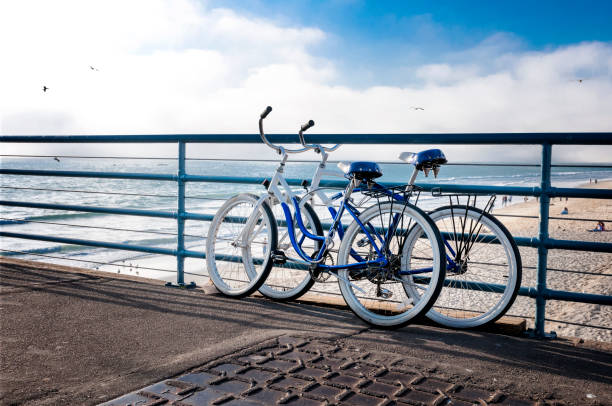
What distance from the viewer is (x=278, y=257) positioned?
13.5 ft

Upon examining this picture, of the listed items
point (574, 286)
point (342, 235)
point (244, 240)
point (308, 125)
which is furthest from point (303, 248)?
point (574, 286)

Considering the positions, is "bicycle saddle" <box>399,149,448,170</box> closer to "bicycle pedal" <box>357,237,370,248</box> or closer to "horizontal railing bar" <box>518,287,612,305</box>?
"bicycle pedal" <box>357,237,370,248</box>

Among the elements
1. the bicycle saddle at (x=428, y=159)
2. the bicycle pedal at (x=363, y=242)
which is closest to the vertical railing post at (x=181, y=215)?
the bicycle pedal at (x=363, y=242)

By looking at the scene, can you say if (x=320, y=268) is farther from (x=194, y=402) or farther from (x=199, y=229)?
(x=199, y=229)

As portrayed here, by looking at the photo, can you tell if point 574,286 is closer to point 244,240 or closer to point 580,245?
point 580,245

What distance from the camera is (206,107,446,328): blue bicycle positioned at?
3.42m

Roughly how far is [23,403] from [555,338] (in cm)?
308

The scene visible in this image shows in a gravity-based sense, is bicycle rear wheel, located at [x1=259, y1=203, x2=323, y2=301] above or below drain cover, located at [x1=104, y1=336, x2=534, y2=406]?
above

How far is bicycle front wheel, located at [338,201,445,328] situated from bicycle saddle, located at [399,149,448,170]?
28 centimetres

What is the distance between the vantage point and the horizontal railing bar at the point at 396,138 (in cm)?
335

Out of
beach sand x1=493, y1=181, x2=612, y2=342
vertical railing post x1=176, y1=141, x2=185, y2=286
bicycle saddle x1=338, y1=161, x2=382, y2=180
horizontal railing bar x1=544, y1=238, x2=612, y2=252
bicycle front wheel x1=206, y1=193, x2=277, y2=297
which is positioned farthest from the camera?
beach sand x1=493, y1=181, x2=612, y2=342

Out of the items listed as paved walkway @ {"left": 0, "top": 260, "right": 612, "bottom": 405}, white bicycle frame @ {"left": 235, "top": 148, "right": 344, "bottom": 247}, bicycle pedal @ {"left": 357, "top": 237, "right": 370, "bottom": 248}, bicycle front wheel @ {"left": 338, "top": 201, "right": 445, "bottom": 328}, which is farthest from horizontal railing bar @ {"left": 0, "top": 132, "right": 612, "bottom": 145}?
paved walkway @ {"left": 0, "top": 260, "right": 612, "bottom": 405}

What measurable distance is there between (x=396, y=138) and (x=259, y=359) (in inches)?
75.8

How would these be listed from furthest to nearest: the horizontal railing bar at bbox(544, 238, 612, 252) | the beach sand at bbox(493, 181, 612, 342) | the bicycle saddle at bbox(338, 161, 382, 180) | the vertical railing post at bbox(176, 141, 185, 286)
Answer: the beach sand at bbox(493, 181, 612, 342) < the vertical railing post at bbox(176, 141, 185, 286) < the bicycle saddle at bbox(338, 161, 382, 180) < the horizontal railing bar at bbox(544, 238, 612, 252)
